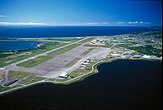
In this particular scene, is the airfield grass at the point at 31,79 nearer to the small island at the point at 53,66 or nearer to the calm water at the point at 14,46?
the small island at the point at 53,66

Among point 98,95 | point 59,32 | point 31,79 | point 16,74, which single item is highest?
point 59,32

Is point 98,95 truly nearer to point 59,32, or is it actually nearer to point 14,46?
point 14,46

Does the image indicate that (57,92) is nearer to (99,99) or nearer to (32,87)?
(32,87)

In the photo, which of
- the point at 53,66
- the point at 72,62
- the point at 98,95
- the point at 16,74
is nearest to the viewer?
the point at 98,95

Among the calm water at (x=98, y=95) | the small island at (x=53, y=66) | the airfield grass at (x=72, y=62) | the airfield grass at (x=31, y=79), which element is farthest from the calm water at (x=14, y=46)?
the calm water at (x=98, y=95)

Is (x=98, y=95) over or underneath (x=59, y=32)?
underneath

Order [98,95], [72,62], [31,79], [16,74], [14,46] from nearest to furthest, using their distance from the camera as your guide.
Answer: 1. [98,95]
2. [31,79]
3. [16,74]
4. [72,62]
5. [14,46]

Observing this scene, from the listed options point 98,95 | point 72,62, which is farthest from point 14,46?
point 98,95

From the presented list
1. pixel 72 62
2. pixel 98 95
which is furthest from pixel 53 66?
pixel 98 95

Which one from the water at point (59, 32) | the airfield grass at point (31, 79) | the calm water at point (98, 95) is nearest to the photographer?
the calm water at point (98, 95)

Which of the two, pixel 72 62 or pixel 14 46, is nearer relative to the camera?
pixel 72 62
